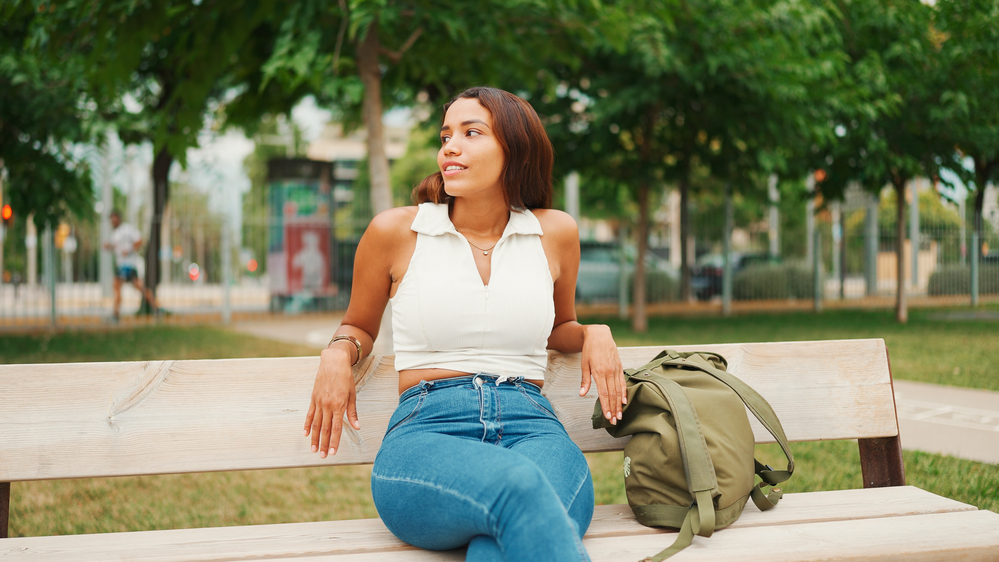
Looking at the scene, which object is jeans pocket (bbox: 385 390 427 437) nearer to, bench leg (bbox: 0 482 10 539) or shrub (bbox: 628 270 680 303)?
→ bench leg (bbox: 0 482 10 539)

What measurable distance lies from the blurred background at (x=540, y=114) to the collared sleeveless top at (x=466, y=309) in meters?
2.50

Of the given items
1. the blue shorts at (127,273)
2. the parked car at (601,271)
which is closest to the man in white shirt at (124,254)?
the blue shorts at (127,273)

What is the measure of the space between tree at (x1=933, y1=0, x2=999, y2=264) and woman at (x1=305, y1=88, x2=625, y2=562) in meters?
5.27

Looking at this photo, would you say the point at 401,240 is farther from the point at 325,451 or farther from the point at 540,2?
the point at 540,2

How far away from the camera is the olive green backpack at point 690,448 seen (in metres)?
2.06

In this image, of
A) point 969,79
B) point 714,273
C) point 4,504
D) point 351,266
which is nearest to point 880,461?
point 4,504

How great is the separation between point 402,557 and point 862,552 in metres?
1.16

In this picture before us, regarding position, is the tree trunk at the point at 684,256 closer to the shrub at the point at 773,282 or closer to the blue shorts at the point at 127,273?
the shrub at the point at 773,282

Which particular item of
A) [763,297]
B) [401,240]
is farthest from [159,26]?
[763,297]

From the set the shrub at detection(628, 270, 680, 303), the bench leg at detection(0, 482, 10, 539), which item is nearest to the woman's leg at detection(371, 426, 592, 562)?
the bench leg at detection(0, 482, 10, 539)

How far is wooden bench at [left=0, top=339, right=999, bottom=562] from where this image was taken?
78.8 inches

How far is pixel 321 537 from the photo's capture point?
2.10 meters

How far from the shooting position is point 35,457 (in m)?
2.20

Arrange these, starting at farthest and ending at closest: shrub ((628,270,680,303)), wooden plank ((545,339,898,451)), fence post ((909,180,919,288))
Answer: fence post ((909,180,919,288)), shrub ((628,270,680,303)), wooden plank ((545,339,898,451))
